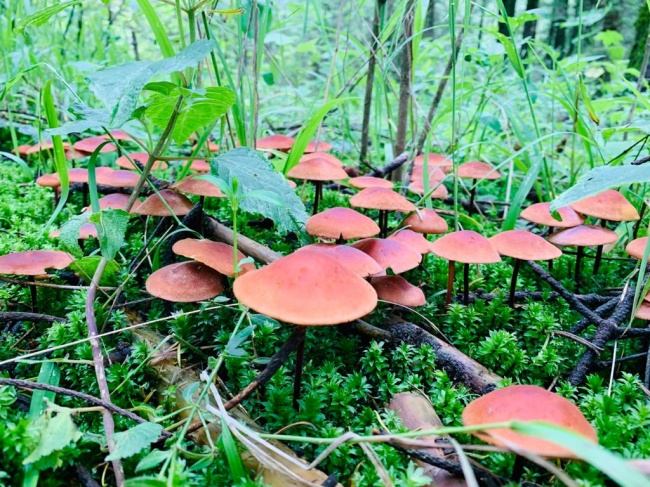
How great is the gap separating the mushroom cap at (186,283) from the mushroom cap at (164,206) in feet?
1.32

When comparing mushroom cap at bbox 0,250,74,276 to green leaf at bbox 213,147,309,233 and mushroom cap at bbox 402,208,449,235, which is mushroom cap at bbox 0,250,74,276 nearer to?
green leaf at bbox 213,147,309,233

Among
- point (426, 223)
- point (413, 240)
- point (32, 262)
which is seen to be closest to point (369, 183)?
point (426, 223)

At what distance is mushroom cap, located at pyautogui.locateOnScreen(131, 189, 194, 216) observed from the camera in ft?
6.86

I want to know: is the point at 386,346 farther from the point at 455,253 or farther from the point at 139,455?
the point at 139,455

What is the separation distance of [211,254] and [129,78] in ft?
2.15

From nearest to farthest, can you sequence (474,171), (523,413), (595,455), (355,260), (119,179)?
(595,455)
(523,413)
(355,260)
(119,179)
(474,171)

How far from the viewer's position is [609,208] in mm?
2189

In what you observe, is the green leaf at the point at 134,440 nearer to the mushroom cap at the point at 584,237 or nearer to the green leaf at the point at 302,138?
the green leaf at the point at 302,138

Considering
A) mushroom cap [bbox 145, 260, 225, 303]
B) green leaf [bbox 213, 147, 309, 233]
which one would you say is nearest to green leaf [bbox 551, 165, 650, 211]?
green leaf [bbox 213, 147, 309, 233]

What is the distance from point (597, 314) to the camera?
1922 mm

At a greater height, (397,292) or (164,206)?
(164,206)

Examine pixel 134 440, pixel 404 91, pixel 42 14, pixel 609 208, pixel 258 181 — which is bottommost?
pixel 134 440

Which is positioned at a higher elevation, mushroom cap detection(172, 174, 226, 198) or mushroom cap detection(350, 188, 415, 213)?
mushroom cap detection(172, 174, 226, 198)

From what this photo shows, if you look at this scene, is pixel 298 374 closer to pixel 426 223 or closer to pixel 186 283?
pixel 186 283
